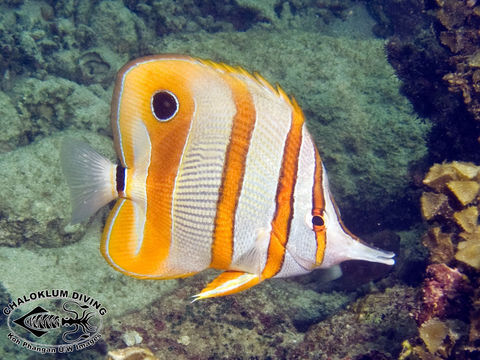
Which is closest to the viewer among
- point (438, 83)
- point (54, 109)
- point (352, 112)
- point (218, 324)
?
point (218, 324)

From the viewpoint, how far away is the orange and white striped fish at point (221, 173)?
52.2 inches

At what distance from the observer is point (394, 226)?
3.76 metres

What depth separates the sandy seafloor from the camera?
2447 mm

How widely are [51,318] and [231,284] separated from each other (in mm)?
2080

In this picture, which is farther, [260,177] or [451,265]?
[451,265]

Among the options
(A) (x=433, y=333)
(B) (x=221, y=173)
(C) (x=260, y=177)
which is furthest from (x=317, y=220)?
(A) (x=433, y=333)

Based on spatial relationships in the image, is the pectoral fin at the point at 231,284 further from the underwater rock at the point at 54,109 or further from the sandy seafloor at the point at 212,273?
the underwater rock at the point at 54,109

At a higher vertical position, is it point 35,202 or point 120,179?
point 120,179

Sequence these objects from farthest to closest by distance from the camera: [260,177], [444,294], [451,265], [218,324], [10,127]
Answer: [10,127] → [218,324] → [451,265] → [444,294] → [260,177]

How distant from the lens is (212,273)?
293cm

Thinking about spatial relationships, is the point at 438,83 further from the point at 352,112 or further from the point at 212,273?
the point at 212,273

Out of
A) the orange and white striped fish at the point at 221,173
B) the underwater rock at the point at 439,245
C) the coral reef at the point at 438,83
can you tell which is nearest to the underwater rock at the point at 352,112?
the coral reef at the point at 438,83

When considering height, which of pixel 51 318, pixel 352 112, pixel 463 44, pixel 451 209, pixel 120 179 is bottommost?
pixel 51 318

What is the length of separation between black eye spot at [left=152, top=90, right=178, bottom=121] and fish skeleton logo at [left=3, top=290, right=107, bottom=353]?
187 cm
